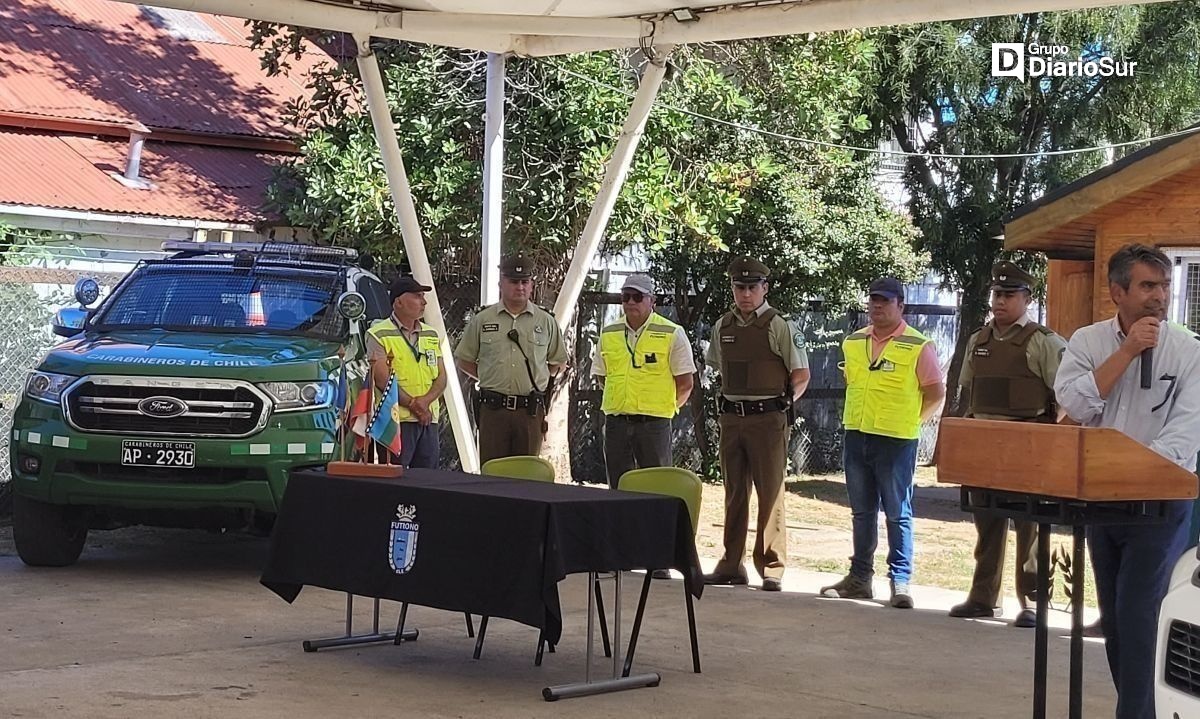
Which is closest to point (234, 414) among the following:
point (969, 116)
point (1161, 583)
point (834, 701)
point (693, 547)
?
point (693, 547)

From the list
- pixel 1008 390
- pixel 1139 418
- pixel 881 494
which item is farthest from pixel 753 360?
pixel 1139 418

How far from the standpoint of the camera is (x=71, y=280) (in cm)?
1435

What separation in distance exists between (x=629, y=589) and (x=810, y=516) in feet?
21.2

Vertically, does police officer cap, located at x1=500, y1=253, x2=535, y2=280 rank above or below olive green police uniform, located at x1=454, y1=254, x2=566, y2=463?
above

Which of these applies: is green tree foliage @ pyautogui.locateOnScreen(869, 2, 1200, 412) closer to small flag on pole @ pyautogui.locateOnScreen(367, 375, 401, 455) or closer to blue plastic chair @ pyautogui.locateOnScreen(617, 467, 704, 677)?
small flag on pole @ pyautogui.locateOnScreen(367, 375, 401, 455)

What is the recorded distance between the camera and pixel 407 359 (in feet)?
36.8

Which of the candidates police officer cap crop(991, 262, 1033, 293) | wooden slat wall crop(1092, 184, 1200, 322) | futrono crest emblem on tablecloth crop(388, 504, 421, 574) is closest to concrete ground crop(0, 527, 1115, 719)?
futrono crest emblem on tablecloth crop(388, 504, 421, 574)

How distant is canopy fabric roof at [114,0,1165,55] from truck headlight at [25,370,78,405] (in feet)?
8.83

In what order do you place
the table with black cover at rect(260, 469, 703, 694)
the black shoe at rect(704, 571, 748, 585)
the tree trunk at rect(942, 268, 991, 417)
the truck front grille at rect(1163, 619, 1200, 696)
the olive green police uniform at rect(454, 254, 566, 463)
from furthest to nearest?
the tree trunk at rect(942, 268, 991, 417) < the olive green police uniform at rect(454, 254, 566, 463) < the black shoe at rect(704, 571, 748, 585) < the table with black cover at rect(260, 469, 703, 694) < the truck front grille at rect(1163, 619, 1200, 696)

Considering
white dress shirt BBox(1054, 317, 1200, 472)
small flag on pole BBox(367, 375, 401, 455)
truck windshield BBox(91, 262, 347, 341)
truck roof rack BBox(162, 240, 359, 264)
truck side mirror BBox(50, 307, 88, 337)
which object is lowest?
small flag on pole BBox(367, 375, 401, 455)

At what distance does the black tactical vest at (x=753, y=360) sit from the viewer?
36.9 ft

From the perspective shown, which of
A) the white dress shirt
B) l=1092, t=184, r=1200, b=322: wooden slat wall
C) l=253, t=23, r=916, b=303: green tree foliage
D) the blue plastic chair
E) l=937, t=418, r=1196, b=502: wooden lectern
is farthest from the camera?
l=253, t=23, r=916, b=303: green tree foliage

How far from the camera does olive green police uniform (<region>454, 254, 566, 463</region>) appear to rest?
11781 millimetres

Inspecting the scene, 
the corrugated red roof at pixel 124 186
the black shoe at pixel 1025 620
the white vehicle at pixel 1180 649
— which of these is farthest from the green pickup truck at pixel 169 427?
the corrugated red roof at pixel 124 186
